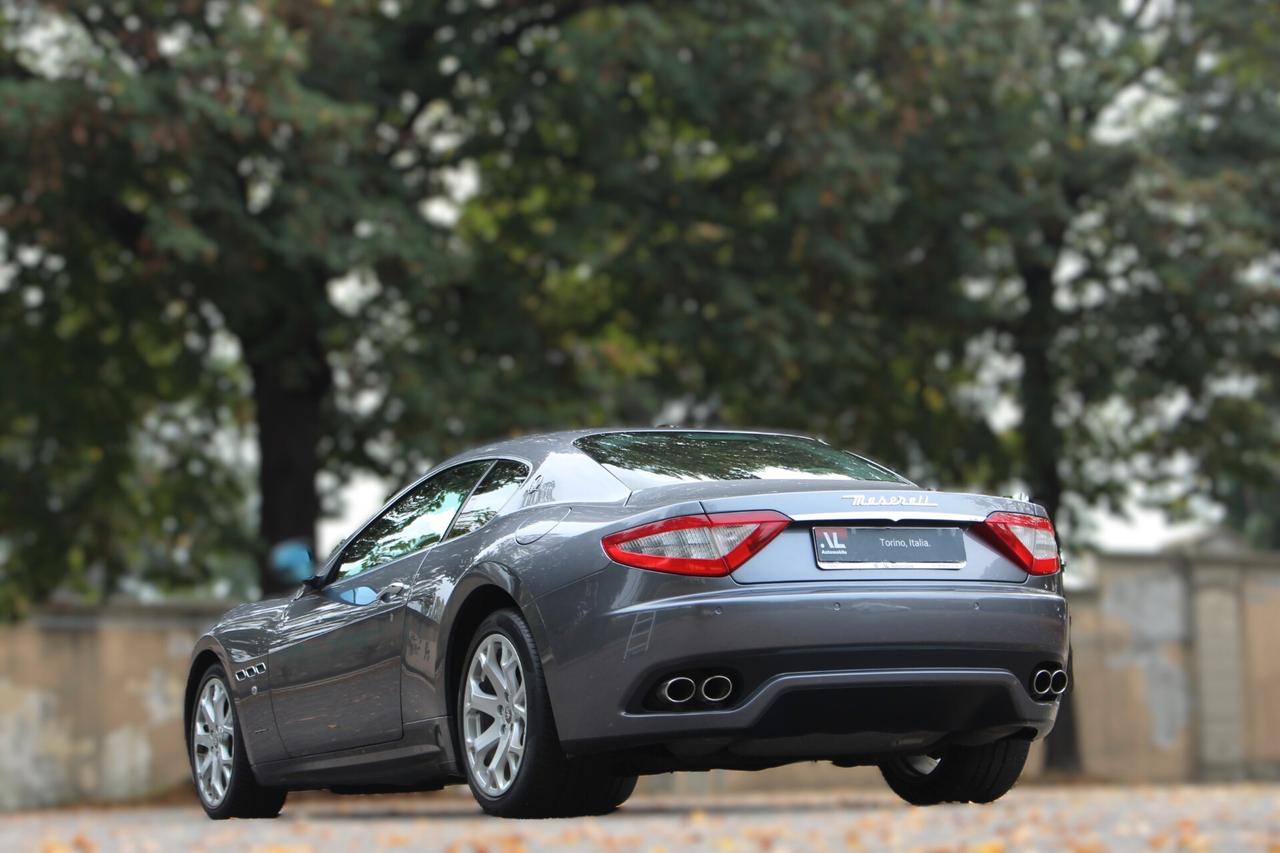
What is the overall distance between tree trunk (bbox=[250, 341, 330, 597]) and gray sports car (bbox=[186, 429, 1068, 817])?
7925 mm

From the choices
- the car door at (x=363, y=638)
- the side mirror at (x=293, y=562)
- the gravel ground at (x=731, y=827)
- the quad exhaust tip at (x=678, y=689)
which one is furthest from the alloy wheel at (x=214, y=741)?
the gravel ground at (x=731, y=827)

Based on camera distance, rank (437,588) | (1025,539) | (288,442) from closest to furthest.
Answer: (1025,539) → (437,588) → (288,442)

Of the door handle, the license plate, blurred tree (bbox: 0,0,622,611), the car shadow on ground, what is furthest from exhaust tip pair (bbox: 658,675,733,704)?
the car shadow on ground

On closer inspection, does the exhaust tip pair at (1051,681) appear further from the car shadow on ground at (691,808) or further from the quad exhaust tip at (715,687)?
the car shadow on ground at (691,808)

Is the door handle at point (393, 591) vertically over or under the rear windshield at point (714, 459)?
under

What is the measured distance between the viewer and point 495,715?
13.6 ft

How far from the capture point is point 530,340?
22125 mm

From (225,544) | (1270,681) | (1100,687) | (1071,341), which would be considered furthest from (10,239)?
(1270,681)

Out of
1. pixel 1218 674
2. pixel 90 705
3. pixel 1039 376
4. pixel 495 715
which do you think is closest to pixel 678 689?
pixel 495 715

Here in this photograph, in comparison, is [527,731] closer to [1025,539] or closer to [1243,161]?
[1025,539]

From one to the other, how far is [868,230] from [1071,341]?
526cm

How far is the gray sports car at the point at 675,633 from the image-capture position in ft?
12.8

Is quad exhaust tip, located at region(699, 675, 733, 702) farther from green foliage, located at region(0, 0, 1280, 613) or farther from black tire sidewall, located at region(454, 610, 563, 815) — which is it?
green foliage, located at region(0, 0, 1280, 613)

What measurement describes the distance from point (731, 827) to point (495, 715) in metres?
23.8
